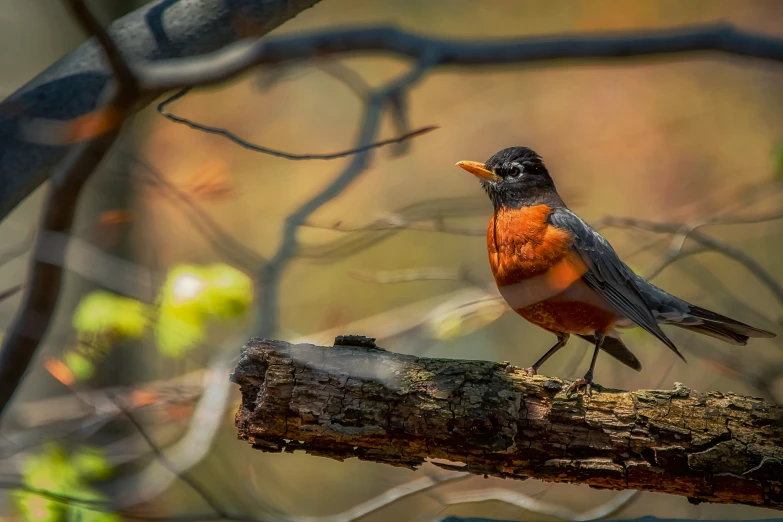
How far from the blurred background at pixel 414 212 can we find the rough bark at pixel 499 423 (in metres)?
1.38

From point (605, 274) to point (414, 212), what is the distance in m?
1.76

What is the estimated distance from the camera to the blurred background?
15.8 ft

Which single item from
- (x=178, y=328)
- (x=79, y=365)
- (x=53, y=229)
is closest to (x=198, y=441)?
(x=178, y=328)

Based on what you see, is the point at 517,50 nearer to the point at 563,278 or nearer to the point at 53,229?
the point at 563,278

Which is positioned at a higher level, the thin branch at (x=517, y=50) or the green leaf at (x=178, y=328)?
the thin branch at (x=517, y=50)

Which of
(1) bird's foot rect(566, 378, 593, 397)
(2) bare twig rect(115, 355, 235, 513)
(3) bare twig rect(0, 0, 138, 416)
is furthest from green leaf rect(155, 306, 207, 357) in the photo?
(1) bird's foot rect(566, 378, 593, 397)

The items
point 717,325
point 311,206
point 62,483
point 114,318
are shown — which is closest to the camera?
point 311,206

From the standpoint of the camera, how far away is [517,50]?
234cm

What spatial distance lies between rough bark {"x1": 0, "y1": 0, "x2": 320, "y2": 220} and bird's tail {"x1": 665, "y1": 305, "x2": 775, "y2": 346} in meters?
2.59

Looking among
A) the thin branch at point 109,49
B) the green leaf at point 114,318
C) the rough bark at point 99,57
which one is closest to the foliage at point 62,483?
the green leaf at point 114,318

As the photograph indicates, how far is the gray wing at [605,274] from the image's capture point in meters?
3.58

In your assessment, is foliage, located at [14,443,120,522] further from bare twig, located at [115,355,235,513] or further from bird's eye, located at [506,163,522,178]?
bird's eye, located at [506,163,522,178]

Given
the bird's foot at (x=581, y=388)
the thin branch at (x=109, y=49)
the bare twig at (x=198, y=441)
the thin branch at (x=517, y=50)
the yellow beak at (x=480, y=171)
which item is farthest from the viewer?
the yellow beak at (x=480, y=171)

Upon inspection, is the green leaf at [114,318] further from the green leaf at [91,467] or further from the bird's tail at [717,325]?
the bird's tail at [717,325]
